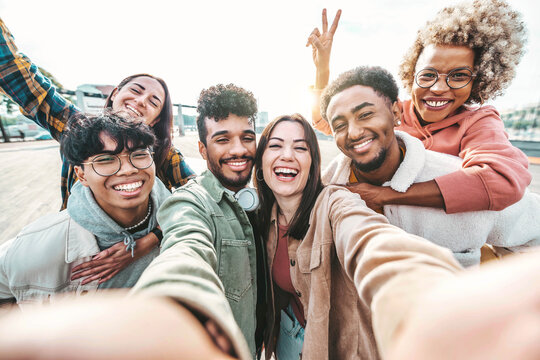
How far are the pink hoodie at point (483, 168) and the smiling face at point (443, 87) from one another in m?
0.13

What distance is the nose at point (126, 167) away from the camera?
1.49 metres

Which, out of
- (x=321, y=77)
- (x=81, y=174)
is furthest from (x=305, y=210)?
(x=81, y=174)

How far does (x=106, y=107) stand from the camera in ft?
6.78

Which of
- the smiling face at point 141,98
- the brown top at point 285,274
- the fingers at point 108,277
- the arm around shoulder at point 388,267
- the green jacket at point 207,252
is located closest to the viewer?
the arm around shoulder at point 388,267

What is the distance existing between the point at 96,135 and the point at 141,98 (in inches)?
39.2

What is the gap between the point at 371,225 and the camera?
0.90 metres

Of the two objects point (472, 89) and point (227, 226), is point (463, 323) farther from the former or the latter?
point (472, 89)

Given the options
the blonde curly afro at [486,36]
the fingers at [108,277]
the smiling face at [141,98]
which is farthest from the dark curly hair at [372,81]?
the fingers at [108,277]

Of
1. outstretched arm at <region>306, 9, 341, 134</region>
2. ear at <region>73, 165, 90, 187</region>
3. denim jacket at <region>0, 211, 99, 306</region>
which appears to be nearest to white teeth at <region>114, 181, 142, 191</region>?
ear at <region>73, 165, 90, 187</region>

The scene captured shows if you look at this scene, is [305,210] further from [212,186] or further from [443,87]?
[443,87]

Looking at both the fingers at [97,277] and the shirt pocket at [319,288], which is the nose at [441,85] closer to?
the shirt pocket at [319,288]

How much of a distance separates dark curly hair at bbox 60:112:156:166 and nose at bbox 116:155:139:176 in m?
0.06

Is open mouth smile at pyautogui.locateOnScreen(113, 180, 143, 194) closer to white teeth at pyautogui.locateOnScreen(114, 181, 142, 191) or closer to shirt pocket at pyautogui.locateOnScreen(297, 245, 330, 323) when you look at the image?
white teeth at pyautogui.locateOnScreen(114, 181, 142, 191)

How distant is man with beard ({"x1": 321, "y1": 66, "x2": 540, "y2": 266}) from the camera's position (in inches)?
52.0
